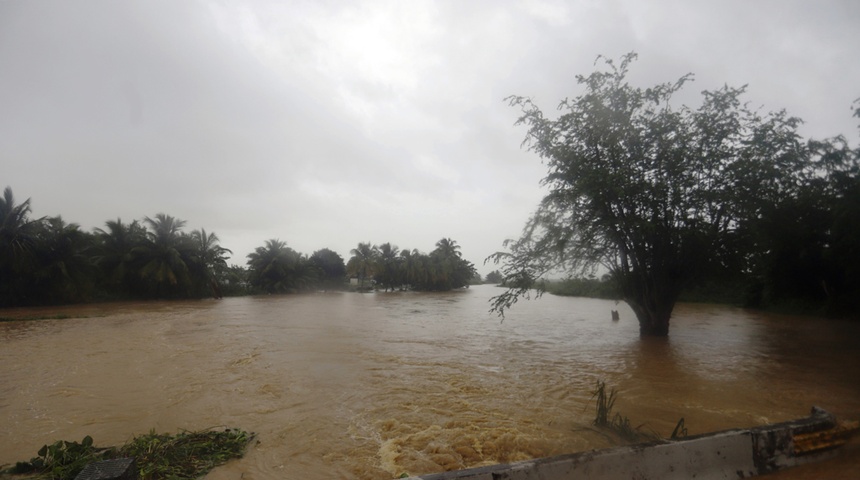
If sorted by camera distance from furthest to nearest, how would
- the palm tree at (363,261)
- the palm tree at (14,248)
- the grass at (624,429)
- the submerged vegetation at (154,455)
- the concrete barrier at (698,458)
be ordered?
1. the palm tree at (363,261)
2. the palm tree at (14,248)
3. the grass at (624,429)
4. the submerged vegetation at (154,455)
5. the concrete barrier at (698,458)

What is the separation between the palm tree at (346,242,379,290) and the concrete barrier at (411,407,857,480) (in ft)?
185

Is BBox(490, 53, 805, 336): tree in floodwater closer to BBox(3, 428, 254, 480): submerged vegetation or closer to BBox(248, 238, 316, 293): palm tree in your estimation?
BBox(3, 428, 254, 480): submerged vegetation

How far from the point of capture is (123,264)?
3209 centimetres

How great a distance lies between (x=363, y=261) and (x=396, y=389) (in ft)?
176

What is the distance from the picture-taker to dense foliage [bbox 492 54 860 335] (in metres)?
11.2

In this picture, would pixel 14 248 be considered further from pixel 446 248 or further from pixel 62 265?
pixel 446 248

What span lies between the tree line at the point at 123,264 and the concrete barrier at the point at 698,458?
108 ft

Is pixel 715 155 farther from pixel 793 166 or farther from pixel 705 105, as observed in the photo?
pixel 793 166

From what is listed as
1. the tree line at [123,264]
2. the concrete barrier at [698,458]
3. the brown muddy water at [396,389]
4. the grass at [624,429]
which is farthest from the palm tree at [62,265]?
the concrete barrier at [698,458]

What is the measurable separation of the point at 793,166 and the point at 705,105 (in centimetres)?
299

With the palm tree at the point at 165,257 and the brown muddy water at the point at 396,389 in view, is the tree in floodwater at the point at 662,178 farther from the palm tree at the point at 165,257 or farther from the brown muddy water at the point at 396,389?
the palm tree at the point at 165,257

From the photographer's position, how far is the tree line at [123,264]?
83.0 feet

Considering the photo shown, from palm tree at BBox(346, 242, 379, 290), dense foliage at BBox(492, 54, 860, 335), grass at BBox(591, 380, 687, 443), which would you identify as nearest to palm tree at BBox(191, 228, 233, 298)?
palm tree at BBox(346, 242, 379, 290)

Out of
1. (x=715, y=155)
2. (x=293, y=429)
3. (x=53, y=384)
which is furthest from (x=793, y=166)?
(x=53, y=384)
